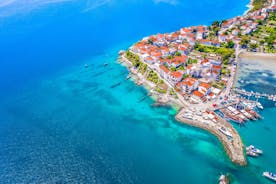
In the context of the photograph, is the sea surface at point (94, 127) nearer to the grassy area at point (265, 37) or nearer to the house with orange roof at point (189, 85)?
the house with orange roof at point (189, 85)

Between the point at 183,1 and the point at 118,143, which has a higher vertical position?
the point at 183,1

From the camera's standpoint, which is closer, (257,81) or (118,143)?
(118,143)

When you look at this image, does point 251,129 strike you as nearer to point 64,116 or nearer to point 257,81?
point 257,81

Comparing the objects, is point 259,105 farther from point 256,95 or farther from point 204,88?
point 204,88

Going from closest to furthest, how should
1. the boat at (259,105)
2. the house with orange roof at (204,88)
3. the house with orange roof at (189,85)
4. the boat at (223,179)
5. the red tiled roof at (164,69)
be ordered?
the boat at (223,179) < the boat at (259,105) < the house with orange roof at (204,88) < the house with orange roof at (189,85) < the red tiled roof at (164,69)

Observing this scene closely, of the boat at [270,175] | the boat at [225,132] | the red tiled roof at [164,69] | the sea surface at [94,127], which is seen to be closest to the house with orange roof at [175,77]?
the red tiled roof at [164,69]

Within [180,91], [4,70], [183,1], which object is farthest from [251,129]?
[183,1]
